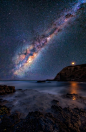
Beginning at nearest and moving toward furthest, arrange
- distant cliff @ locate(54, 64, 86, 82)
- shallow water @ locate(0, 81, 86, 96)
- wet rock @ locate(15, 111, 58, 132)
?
wet rock @ locate(15, 111, 58, 132) < shallow water @ locate(0, 81, 86, 96) < distant cliff @ locate(54, 64, 86, 82)

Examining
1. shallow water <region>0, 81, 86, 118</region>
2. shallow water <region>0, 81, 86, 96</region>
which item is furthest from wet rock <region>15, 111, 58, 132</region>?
shallow water <region>0, 81, 86, 96</region>

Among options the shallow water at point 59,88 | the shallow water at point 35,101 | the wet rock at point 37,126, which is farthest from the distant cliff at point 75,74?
the wet rock at point 37,126

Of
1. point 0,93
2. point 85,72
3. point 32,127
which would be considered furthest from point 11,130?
point 85,72

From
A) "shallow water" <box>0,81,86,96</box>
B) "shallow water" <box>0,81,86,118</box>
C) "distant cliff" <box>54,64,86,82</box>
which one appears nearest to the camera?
"shallow water" <box>0,81,86,118</box>

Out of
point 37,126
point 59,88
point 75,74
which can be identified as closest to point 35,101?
point 37,126

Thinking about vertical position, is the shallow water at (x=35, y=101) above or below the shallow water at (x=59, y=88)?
above

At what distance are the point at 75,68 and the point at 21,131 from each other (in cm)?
7437

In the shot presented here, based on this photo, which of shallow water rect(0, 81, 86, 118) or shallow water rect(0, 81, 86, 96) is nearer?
shallow water rect(0, 81, 86, 118)

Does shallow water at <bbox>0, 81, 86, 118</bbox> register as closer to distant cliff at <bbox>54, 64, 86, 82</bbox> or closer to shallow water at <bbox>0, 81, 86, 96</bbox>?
shallow water at <bbox>0, 81, 86, 96</bbox>

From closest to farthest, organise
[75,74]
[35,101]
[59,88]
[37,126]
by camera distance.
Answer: [37,126], [35,101], [59,88], [75,74]

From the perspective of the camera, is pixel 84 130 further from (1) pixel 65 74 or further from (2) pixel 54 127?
(1) pixel 65 74

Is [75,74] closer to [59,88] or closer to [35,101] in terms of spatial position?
[59,88]

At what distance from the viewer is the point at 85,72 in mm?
56781

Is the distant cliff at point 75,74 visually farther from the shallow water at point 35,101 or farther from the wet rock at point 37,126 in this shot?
the wet rock at point 37,126
